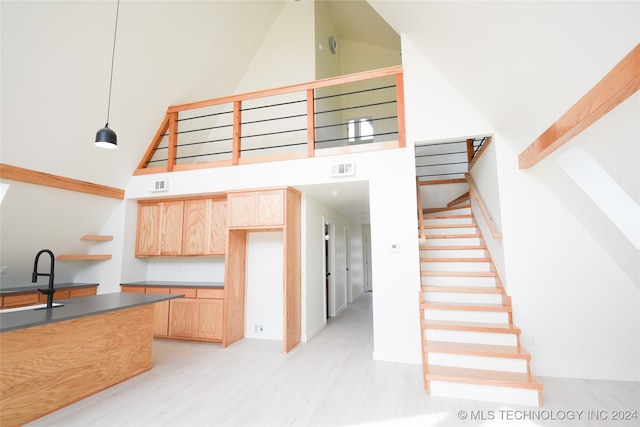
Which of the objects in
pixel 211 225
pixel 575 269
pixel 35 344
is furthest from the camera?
pixel 211 225

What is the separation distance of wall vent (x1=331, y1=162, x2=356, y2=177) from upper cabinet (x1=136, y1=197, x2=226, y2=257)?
2.01 metres

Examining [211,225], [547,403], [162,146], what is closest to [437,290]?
[547,403]

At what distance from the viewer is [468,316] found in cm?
359

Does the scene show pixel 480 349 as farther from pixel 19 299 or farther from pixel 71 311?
pixel 19 299

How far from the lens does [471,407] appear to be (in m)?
2.73

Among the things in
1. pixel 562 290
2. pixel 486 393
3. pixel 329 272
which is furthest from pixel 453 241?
pixel 329 272

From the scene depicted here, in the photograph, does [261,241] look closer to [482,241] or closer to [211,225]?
[211,225]

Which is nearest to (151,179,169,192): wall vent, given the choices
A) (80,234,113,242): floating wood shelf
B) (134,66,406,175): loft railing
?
(134,66,406,175): loft railing

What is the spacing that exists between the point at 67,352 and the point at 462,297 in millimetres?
4391

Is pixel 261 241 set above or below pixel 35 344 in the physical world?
above

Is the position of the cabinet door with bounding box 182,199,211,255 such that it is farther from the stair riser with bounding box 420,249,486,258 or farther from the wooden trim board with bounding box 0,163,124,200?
the stair riser with bounding box 420,249,486,258

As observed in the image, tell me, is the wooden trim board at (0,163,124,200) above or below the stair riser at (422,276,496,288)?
above

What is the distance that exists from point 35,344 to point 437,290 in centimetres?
425

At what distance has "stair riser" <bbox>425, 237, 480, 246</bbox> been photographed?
182 inches
